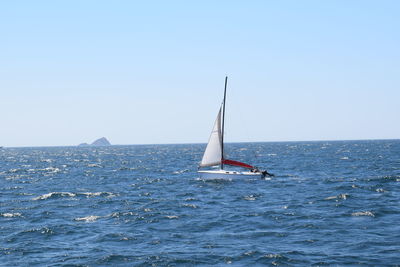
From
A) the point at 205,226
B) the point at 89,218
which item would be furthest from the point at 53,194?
the point at 205,226

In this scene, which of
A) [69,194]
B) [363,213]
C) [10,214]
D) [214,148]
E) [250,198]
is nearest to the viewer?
[363,213]

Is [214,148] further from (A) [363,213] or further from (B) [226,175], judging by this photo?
(A) [363,213]

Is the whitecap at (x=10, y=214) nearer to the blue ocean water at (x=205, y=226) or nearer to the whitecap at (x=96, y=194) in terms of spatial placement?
the blue ocean water at (x=205, y=226)

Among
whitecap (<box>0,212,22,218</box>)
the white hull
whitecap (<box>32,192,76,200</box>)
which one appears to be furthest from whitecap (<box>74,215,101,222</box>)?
the white hull

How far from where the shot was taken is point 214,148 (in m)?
55.7

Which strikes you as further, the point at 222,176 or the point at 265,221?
the point at 222,176

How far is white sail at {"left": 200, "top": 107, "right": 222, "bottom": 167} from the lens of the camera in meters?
55.6

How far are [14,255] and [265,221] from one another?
15860 mm

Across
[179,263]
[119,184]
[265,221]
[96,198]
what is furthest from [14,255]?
[119,184]

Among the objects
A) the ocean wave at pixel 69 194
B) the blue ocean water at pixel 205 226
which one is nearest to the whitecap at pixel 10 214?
the blue ocean water at pixel 205 226

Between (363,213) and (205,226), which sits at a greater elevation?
(363,213)

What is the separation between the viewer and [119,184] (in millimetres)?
55094

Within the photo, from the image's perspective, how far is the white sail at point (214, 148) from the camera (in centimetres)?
5562

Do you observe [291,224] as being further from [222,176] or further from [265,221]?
[222,176]
